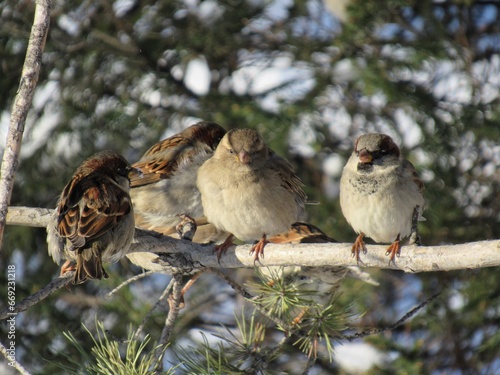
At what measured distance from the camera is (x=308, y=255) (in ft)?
9.19

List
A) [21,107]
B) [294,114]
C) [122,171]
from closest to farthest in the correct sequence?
1. [21,107]
2. [122,171]
3. [294,114]

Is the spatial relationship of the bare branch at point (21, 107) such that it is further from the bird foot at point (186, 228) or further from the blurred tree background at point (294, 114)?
the blurred tree background at point (294, 114)

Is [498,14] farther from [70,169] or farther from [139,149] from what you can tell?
[70,169]

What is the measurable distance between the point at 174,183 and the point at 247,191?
2.94 ft

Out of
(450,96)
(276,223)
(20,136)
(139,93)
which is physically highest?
(20,136)

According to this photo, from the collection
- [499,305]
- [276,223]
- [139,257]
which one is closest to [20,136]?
[276,223]

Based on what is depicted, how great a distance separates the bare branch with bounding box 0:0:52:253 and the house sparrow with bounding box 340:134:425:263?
1.54 metres

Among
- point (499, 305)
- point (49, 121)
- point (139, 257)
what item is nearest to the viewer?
point (139, 257)

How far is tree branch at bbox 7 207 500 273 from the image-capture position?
241 cm

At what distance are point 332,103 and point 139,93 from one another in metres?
1.34

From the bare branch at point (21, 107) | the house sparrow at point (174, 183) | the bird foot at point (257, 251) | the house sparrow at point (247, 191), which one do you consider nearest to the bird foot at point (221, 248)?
the house sparrow at point (247, 191)

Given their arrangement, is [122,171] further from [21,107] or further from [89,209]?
[21,107]

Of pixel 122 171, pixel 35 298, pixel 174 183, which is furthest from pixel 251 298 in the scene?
pixel 174 183

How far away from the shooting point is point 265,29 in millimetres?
5523
